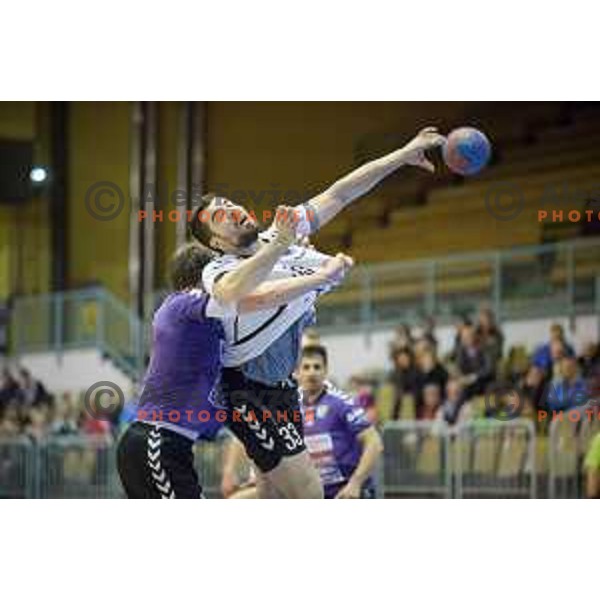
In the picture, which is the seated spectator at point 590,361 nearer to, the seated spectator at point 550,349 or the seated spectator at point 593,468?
the seated spectator at point 550,349

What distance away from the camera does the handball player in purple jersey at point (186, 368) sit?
7590mm

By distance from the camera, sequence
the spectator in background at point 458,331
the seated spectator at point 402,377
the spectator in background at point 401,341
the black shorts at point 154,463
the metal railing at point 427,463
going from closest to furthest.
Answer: the black shorts at point 154,463, the metal railing at point 427,463, the seated spectator at point 402,377, the spectator in background at point 458,331, the spectator in background at point 401,341

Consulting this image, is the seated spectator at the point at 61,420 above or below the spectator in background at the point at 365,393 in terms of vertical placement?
below

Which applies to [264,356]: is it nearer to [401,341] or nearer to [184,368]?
[184,368]

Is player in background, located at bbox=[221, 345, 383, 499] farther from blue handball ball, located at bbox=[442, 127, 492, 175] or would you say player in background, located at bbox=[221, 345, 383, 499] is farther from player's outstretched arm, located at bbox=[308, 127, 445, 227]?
blue handball ball, located at bbox=[442, 127, 492, 175]

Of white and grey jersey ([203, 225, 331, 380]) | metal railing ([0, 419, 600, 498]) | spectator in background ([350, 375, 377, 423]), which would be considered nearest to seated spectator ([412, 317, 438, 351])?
spectator in background ([350, 375, 377, 423])

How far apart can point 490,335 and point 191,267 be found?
4.43m

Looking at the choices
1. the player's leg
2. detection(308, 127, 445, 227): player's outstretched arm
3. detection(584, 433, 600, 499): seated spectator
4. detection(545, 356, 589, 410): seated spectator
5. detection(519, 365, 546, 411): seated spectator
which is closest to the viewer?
the player's leg

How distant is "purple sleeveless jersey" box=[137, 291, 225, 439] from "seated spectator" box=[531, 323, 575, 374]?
396cm

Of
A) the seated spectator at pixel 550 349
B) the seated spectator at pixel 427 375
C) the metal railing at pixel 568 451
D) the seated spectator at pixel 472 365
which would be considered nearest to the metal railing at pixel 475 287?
the seated spectator at pixel 550 349

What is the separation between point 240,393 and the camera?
827 centimetres

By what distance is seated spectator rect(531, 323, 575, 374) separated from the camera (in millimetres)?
11609

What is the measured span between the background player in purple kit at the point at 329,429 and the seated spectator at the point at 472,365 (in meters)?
2.88
